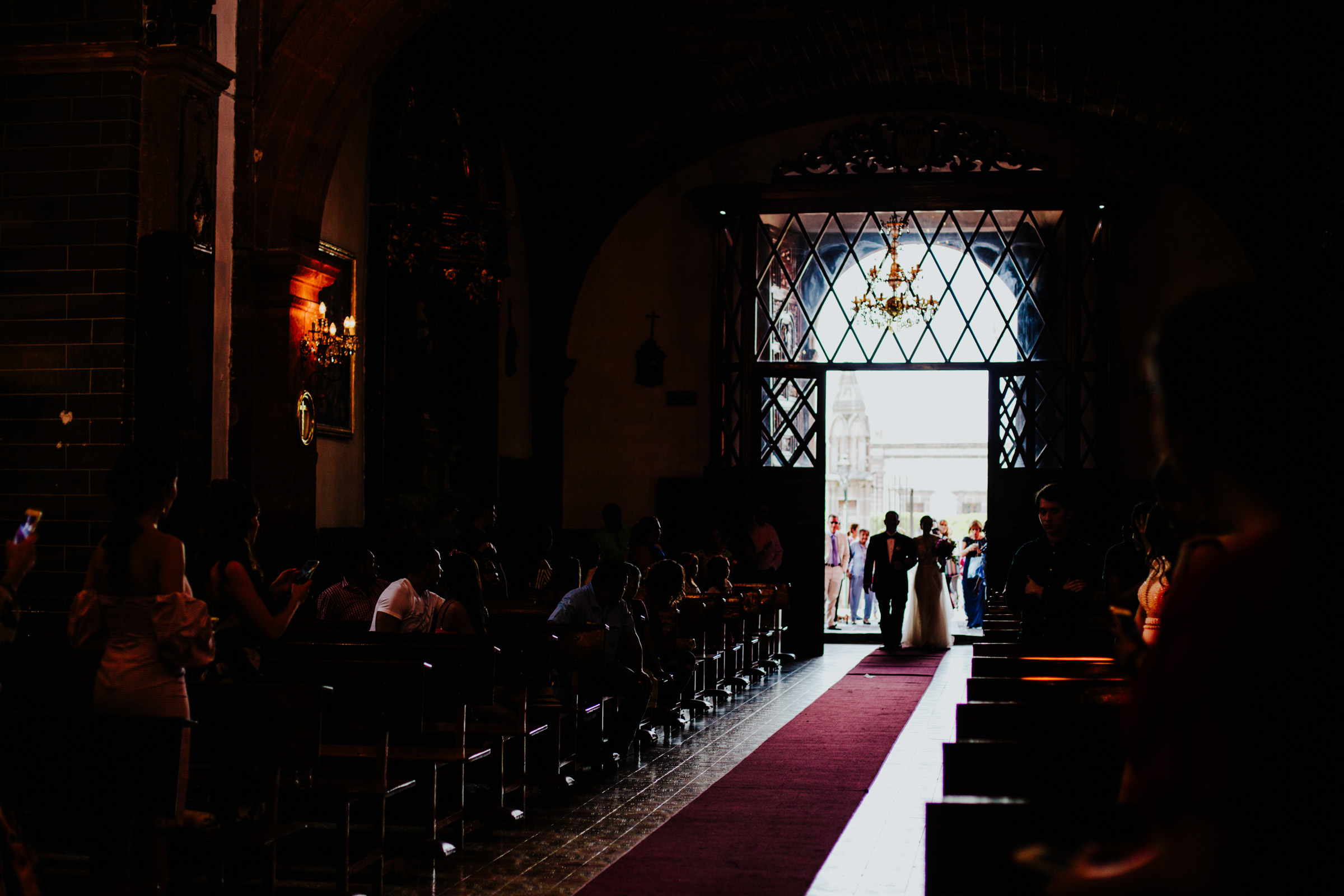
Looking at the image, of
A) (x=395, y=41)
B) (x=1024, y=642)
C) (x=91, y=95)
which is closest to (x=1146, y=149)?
(x=395, y=41)

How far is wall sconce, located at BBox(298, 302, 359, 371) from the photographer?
7.57 m

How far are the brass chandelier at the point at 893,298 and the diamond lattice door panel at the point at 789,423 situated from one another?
91cm

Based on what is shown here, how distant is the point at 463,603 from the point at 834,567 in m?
11.3

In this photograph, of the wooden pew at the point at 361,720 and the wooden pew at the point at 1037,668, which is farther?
the wooden pew at the point at 1037,668

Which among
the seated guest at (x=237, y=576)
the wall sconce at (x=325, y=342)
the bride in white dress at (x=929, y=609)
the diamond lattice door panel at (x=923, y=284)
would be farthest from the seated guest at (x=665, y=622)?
the diamond lattice door panel at (x=923, y=284)

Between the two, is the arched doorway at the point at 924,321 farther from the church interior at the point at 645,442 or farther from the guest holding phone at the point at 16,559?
the guest holding phone at the point at 16,559

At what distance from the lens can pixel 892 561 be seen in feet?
42.3

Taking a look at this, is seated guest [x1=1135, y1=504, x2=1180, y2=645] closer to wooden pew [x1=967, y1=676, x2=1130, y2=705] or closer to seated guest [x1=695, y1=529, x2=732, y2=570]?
wooden pew [x1=967, y1=676, x2=1130, y2=705]

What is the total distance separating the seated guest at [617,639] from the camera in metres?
6.20

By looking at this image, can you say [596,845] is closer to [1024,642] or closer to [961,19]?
[1024,642]

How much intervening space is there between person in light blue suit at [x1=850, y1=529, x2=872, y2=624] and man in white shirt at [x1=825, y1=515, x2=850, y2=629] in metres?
0.32

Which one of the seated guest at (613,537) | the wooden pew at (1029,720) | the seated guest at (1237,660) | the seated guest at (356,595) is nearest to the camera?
the seated guest at (1237,660)

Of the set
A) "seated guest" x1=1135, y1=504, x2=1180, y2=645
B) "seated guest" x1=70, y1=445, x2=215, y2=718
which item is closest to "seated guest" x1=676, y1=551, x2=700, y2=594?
"seated guest" x1=1135, y1=504, x2=1180, y2=645

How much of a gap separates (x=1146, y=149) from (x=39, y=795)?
12570mm
